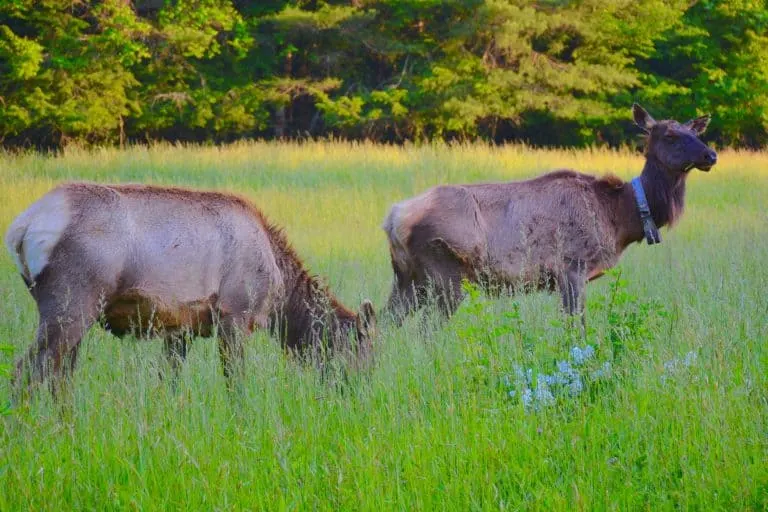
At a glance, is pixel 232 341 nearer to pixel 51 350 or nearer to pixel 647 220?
pixel 51 350

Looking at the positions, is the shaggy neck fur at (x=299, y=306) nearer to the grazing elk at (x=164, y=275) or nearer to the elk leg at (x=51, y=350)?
the grazing elk at (x=164, y=275)

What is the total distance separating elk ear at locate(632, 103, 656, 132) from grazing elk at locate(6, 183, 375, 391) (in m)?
3.64

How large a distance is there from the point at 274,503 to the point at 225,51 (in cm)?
2952

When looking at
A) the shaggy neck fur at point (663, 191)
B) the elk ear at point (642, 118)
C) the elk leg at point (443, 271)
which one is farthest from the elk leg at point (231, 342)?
the elk ear at point (642, 118)

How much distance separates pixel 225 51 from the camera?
32750mm

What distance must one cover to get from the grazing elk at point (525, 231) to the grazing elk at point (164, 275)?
1.21 meters

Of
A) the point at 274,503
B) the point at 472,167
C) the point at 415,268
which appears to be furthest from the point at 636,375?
the point at 472,167

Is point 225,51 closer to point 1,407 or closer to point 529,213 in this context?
point 529,213

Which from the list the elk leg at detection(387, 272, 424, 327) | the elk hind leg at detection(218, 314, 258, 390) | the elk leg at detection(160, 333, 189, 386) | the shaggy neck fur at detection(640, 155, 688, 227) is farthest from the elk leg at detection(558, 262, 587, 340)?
the elk leg at detection(160, 333, 189, 386)

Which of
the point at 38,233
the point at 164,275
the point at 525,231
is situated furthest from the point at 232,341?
the point at 525,231

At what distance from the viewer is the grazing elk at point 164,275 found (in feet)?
20.0

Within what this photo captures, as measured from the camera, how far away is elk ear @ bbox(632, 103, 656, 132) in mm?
9375

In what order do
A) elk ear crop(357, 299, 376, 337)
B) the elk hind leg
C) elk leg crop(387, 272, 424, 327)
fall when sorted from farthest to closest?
elk leg crop(387, 272, 424, 327)
elk ear crop(357, 299, 376, 337)
the elk hind leg

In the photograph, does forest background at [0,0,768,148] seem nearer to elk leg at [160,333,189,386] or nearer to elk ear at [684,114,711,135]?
Answer: elk ear at [684,114,711,135]
